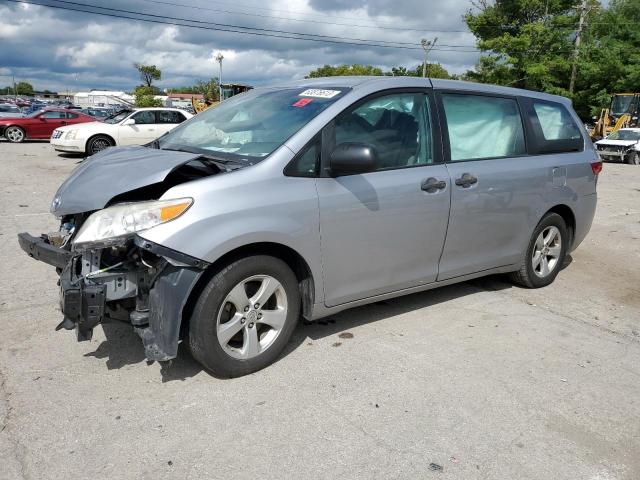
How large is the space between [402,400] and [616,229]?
21.4ft

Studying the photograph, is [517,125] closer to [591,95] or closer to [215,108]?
[215,108]

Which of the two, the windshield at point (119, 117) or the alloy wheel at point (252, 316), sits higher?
the windshield at point (119, 117)

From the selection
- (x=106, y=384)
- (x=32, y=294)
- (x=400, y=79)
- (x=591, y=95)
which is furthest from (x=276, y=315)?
(x=591, y=95)

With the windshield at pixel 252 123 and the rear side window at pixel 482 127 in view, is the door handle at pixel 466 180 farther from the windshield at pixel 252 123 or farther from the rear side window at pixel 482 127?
the windshield at pixel 252 123

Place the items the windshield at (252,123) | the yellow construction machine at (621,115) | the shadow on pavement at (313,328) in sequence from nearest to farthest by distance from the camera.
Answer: the shadow on pavement at (313,328) → the windshield at (252,123) → the yellow construction machine at (621,115)

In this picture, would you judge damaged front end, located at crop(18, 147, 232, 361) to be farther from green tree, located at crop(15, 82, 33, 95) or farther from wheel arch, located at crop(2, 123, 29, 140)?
green tree, located at crop(15, 82, 33, 95)

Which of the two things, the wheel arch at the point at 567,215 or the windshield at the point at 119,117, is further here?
the windshield at the point at 119,117

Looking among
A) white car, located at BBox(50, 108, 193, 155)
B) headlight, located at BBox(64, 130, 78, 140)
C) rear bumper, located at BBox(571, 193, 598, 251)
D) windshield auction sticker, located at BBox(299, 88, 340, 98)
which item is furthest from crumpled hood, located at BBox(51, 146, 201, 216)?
headlight, located at BBox(64, 130, 78, 140)

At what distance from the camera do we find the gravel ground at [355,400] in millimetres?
2555

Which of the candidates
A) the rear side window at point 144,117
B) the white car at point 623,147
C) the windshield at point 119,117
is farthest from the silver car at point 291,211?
the white car at point 623,147

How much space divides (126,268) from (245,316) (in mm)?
738

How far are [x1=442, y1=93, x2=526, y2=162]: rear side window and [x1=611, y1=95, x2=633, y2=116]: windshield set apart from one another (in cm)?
2987

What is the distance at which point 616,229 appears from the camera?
8133 millimetres

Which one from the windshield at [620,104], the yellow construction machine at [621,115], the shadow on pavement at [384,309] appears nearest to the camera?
the shadow on pavement at [384,309]
